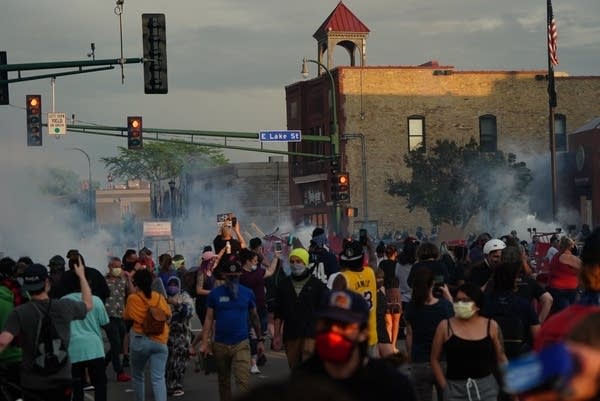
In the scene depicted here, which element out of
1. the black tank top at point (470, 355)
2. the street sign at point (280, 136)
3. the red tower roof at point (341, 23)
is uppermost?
the red tower roof at point (341, 23)

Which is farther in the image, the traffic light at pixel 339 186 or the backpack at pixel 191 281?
the traffic light at pixel 339 186

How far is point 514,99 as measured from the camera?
71.3 m

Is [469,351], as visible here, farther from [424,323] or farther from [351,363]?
[351,363]

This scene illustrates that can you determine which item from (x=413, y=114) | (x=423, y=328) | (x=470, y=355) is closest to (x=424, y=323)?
(x=423, y=328)

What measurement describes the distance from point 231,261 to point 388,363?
7.30 metres

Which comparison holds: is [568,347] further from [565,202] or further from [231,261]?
[565,202]

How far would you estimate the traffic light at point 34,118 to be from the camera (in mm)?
35594

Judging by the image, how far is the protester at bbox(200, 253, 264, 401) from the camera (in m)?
13.4

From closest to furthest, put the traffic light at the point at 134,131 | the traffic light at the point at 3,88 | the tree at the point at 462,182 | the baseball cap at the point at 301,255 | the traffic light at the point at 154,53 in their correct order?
1. the baseball cap at the point at 301,255
2. the traffic light at the point at 154,53
3. the traffic light at the point at 3,88
4. the traffic light at the point at 134,131
5. the tree at the point at 462,182

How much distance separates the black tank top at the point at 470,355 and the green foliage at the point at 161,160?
144 meters

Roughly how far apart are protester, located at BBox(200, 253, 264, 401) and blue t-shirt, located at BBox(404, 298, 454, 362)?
238cm

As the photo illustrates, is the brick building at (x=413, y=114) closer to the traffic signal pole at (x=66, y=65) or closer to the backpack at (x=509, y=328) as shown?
the traffic signal pole at (x=66, y=65)

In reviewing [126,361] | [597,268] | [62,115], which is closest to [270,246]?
[62,115]

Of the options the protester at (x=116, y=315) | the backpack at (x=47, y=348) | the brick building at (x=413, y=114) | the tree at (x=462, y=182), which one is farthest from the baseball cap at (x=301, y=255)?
the brick building at (x=413, y=114)
